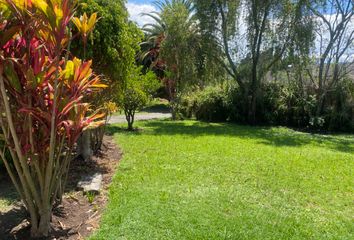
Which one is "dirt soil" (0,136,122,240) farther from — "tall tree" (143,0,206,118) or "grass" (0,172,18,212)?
"tall tree" (143,0,206,118)

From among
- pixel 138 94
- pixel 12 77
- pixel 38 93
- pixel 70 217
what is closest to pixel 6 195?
pixel 70 217

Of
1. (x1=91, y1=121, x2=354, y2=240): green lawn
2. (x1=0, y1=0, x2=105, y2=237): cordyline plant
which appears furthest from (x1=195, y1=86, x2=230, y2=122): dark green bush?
(x1=0, y1=0, x2=105, y2=237): cordyline plant

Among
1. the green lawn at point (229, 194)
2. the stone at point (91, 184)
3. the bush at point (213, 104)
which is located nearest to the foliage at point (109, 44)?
the green lawn at point (229, 194)

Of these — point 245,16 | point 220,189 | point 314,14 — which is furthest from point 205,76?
point 220,189

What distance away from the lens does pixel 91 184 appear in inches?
217

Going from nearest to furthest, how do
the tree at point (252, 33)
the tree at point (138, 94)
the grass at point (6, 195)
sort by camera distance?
the grass at point (6, 195) < the tree at point (138, 94) < the tree at point (252, 33)

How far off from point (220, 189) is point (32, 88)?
10.4 ft

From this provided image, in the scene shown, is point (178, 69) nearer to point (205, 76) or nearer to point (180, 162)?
point (205, 76)

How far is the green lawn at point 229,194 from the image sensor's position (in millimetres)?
4066

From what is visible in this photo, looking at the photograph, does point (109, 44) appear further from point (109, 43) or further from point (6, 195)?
point (6, 195)

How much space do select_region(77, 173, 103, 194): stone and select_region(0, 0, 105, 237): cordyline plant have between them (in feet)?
4.28

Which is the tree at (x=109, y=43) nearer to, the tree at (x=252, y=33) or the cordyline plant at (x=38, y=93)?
the cordyline plant at (x=38, y=93)

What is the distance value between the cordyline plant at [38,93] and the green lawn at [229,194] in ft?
2.99

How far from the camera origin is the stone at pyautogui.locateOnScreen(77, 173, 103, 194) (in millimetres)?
5270
